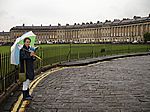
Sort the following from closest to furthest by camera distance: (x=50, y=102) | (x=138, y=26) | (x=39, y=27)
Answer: (x=50, y=102) < (x=138, y=26) < (x=39, y=27)

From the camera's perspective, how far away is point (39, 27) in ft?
636

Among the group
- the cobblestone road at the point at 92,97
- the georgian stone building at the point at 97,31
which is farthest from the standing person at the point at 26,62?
the georgian stone building at the point at 97,31

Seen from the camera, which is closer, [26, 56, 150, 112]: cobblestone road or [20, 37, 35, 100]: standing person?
[26, 56, 150, 112]: cobblestone road

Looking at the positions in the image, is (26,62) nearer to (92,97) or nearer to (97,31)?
(92,97)

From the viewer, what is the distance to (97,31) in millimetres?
165375

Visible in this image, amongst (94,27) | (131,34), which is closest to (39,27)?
(94,27)

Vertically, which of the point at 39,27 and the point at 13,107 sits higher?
the point at 39,27

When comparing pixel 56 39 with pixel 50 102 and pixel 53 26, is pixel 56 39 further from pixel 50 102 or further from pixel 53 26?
pixel 50 102

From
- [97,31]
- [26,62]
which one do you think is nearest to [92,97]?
[26,62]

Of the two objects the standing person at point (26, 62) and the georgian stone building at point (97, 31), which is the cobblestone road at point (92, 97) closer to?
the standing person at point (26, 62)

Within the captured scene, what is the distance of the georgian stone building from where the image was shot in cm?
13269

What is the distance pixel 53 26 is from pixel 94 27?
4151cm

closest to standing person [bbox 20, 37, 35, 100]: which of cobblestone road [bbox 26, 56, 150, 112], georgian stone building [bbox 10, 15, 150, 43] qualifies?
cobblestone road [bbox 26, 56, 150, 112]

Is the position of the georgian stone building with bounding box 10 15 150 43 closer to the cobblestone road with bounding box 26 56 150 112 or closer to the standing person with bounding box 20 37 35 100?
the cobblestone road with bounding box 26 56 150 112
